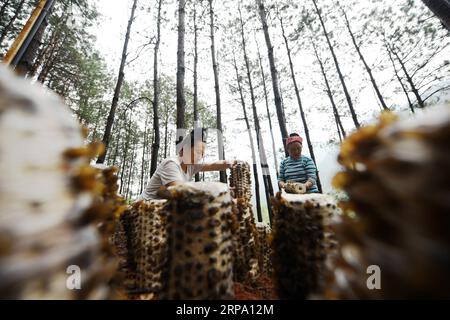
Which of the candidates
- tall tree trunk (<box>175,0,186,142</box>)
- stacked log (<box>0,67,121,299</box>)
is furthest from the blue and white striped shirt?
stacked log (<box>0,67,121,299</box>)

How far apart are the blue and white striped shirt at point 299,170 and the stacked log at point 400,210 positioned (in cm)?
343

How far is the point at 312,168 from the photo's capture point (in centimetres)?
393

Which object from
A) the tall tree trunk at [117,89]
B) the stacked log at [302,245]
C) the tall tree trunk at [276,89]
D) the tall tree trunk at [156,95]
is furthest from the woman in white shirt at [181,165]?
the tall tree trunk at [156,95]

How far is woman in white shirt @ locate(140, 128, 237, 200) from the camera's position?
8.09 feet

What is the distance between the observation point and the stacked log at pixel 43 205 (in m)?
0.39

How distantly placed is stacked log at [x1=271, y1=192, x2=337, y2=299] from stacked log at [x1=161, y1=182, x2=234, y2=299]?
0.37m

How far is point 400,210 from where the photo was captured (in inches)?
17.1

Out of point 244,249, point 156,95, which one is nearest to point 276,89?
point 156,95

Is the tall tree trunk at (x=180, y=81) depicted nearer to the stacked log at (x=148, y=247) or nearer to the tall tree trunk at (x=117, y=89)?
the tall tree trunk at (x=117, y=89)
